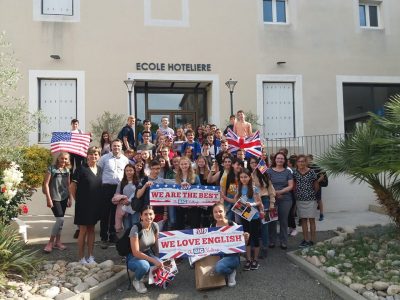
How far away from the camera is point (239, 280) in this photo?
5715 mm

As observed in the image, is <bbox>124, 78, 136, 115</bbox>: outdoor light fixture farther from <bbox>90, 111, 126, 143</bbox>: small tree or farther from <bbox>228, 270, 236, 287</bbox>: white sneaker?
<bbox>228, 270, 236, 287</bbox>: white sneaker

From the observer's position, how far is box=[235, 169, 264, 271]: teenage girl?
20.3 feet

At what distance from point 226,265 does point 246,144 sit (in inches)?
165

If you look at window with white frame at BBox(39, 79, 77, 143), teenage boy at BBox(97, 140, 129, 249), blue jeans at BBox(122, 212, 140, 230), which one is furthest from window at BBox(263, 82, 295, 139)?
blue jeans at BBox(122, 212, 140, 230)

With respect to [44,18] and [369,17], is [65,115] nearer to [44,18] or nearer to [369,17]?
[44,18]

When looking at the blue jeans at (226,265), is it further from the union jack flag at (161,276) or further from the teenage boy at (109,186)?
the teenage boy at (109,186)

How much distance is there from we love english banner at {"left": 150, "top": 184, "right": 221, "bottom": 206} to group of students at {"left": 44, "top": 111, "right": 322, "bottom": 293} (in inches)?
4.1

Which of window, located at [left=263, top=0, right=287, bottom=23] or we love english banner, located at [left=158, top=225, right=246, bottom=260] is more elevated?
window, located at [left=263, top=0, right=287, bottom=23]

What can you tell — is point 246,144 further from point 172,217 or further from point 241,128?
point 172,217

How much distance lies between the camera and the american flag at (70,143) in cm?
922

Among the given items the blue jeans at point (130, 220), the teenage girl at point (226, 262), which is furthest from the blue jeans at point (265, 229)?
the blue jeans at point (130, 220)

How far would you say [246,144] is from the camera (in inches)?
363

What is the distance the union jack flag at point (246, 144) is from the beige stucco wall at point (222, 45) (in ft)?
15.5

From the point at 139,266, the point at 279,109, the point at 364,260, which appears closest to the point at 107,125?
the point at 279,109
